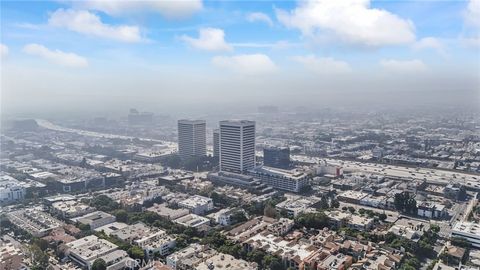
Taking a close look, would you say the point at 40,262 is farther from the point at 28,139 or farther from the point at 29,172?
the point at 28,139

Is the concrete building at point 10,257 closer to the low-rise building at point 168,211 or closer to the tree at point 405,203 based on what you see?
the low-rise building at point 168,211

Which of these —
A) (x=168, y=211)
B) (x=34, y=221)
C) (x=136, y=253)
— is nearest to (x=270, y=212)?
(x=168, y=211)

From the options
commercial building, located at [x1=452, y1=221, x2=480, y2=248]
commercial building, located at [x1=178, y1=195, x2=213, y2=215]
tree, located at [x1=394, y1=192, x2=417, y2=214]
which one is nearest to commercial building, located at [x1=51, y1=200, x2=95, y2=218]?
commercial building, located at [x1=178, y1=195, x2=213, y2=215]

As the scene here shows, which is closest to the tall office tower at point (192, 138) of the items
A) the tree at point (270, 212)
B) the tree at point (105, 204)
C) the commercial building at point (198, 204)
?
the commercial building at point (198, 204)

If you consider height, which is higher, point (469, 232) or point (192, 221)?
point (469, 232)

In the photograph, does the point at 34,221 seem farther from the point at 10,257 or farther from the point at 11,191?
the point at 11,191

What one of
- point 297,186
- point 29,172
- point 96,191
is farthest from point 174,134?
point 297,186

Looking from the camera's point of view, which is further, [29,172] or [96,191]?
[29,172]
